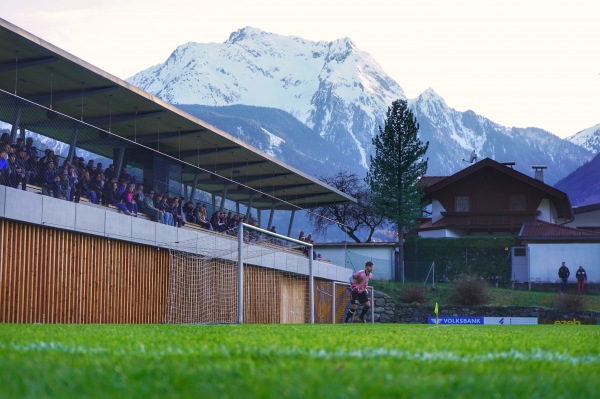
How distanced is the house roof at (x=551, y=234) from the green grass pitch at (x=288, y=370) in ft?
160

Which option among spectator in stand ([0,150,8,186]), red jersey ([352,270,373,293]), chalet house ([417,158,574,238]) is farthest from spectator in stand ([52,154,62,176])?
chalet house ([417,158,574,238])

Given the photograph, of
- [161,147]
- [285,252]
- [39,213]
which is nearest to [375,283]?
→ [285,252]

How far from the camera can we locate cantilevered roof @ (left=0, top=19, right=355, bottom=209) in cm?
2320

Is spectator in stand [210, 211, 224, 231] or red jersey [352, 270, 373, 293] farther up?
spectator in stand [210, 211, 224, 231]

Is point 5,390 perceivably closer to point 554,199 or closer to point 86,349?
point 86,349

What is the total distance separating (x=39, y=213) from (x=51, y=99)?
7.23 m

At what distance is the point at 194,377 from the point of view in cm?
484

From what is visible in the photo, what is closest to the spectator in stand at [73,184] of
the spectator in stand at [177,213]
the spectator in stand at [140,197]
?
the spectator in stand at [140,197]

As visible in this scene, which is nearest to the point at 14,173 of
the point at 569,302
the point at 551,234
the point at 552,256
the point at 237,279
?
the point at 237,279

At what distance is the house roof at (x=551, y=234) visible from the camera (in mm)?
54688

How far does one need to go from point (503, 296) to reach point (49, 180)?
33668mm

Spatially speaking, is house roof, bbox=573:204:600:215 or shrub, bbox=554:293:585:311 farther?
house roof, bbox=573:204:600:215

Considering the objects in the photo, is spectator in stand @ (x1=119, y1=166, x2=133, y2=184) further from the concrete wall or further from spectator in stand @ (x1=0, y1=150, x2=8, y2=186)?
spectator in stand @ (x1=0, y1=150, x2=8, y2=186)

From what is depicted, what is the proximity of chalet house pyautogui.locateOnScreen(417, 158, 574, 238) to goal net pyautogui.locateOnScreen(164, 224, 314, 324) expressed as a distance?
30.6m
